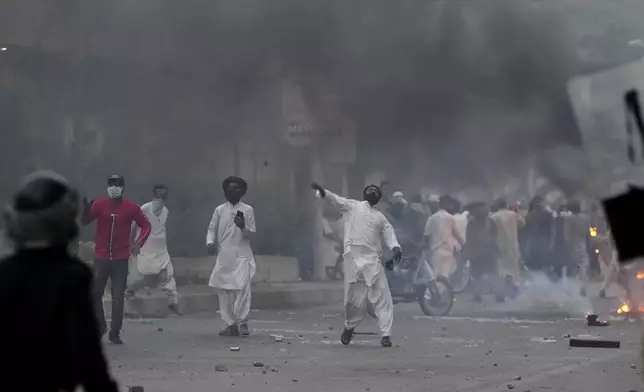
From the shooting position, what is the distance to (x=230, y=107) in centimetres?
1758

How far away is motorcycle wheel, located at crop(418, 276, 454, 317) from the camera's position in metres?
14.1

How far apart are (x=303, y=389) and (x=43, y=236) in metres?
4.27

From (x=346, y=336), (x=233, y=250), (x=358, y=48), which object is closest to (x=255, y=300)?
(x=233, y=250)

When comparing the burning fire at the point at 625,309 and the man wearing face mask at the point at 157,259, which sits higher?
the man wearing face mask at the point at 157,259

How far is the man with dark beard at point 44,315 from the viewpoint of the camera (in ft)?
10.5

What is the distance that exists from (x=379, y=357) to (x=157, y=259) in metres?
4.68

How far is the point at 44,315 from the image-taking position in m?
3.22

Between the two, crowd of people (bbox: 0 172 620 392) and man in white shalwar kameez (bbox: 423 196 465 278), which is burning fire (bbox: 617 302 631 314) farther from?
man in white shalwar kameez (bbox: 423 196 465 278)

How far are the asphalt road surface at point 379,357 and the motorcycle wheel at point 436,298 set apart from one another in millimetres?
213

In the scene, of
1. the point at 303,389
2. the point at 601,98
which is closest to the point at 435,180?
the point at 601,98

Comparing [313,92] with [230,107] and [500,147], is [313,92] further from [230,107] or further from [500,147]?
[500,147]

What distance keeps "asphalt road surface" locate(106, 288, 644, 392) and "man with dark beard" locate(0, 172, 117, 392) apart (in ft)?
13.4

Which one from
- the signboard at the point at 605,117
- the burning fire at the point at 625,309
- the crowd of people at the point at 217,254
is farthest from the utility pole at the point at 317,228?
the burning fire at the point at 625,309

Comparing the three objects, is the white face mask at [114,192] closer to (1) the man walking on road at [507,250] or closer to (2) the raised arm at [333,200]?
(2) the raised arm at [333,200]
